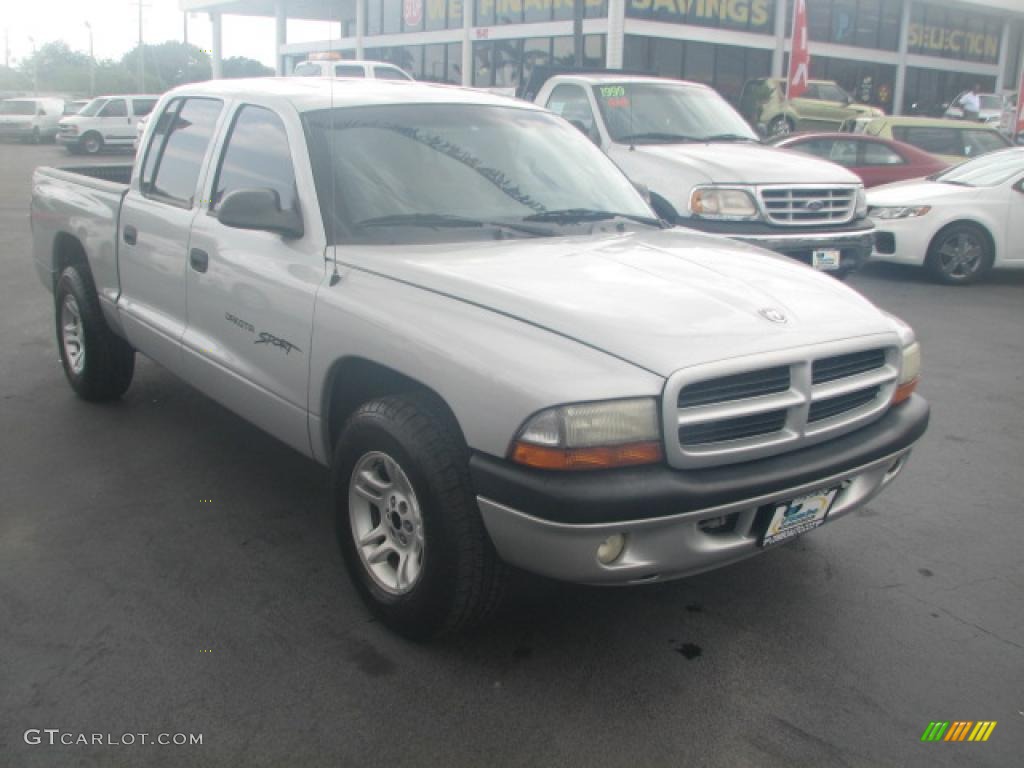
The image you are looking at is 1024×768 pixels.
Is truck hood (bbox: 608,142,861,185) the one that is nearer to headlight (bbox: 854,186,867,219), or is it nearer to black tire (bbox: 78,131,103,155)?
headlight (bbox: 854,186,867,219)

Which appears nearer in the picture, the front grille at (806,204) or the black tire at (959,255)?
the front grille at (806,204)

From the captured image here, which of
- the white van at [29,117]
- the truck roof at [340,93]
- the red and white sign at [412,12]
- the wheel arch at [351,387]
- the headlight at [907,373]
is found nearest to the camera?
the wheel arch at [351,387]

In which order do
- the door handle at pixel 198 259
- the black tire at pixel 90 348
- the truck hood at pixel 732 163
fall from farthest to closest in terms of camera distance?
the truck hood at pixel 732 163, the black tire at pixel 90 348, the door handle at pixel 198 259

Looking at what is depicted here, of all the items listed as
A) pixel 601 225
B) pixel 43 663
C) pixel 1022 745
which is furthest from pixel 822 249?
pixel 43 663

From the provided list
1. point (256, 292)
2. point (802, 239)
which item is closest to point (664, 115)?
point (802, 239)

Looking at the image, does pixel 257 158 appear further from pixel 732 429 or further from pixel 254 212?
pixel 732 429

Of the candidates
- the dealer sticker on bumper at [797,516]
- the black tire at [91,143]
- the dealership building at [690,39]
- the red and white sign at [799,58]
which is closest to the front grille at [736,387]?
the dealer sticker on bumper at [797,516]

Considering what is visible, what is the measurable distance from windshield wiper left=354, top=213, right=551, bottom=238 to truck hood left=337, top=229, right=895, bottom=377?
117mm

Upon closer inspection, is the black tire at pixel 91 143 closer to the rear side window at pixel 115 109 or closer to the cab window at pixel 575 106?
the rear side window at pixel 115 109

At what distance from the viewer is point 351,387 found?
11.9 ft

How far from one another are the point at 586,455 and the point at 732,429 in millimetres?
483

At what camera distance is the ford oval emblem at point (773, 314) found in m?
3.19

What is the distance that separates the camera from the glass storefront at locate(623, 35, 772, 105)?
3130 centimetres

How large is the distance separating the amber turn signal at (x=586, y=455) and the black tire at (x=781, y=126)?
78.3ft
